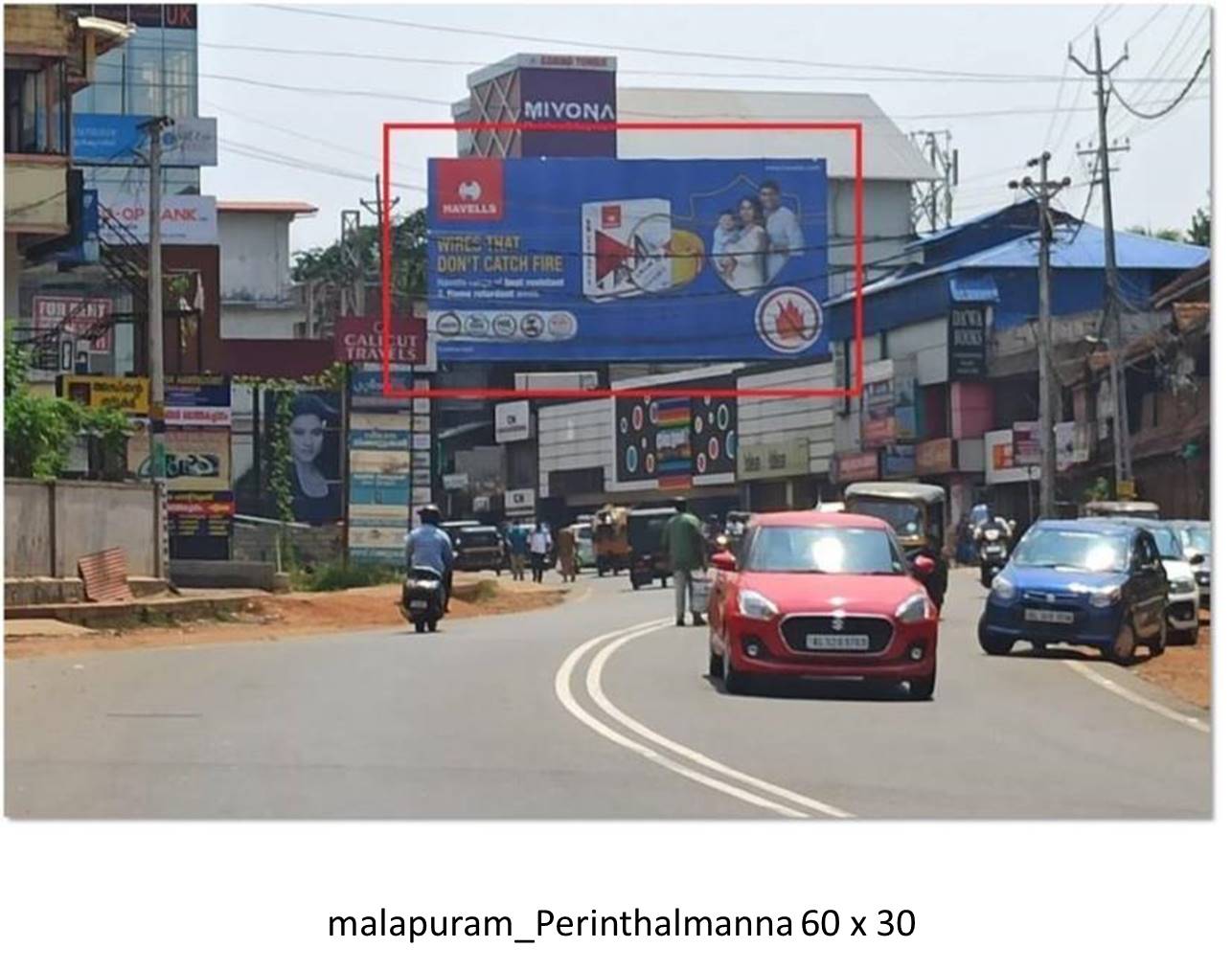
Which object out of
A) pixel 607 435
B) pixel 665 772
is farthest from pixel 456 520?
pixel 665 772

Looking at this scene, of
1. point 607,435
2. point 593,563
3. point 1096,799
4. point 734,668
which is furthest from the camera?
point 593,563

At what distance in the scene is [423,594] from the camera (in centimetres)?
2670

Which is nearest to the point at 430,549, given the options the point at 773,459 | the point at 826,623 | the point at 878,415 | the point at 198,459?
the point at 826,623

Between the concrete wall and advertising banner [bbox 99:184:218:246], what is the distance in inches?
509

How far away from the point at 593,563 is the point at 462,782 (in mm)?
49026

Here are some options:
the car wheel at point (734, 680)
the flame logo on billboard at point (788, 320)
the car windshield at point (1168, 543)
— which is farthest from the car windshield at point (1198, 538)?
the car wheel at point (734, 680)

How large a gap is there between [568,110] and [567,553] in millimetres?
22875

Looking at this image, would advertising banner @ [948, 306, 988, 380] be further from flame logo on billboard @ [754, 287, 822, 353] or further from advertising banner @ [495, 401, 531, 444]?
flame logo on billboard @ [754, 287, 822, 353]

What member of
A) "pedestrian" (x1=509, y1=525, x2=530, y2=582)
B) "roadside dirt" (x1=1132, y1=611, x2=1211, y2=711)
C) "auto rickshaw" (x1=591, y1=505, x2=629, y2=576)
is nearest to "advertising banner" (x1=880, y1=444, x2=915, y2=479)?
"auto rickshaw" (x1=591, y1=505, x2=629, y2=576)

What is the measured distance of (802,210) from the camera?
1388 inches

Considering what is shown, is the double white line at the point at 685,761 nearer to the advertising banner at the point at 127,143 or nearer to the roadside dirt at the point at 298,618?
the roadside dirt at the point at 298,618

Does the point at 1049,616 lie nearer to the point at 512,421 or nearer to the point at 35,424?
the point at 35,424

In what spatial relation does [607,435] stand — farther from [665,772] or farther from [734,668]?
[665,772]

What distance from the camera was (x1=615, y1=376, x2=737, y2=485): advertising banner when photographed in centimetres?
4491
